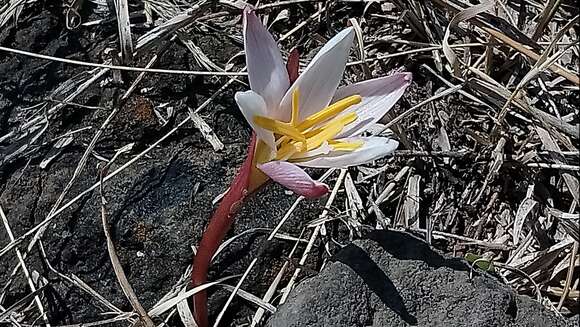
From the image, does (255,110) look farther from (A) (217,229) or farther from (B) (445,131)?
(B) (445,131)

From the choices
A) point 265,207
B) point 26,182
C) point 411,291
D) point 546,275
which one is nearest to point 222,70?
point 265,207

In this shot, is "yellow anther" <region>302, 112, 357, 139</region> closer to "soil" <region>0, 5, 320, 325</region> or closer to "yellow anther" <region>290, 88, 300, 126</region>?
"yellow anther" <region>290, 88, 300, 126</region>

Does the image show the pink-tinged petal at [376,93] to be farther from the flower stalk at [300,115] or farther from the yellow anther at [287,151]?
the yellow anther at [287,151]

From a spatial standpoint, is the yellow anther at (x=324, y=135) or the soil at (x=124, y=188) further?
the soil at (x=124, y=188)

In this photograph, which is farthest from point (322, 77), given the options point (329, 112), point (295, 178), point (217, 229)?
point (217, 229)

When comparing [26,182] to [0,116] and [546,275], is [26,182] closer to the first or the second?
[0,116]

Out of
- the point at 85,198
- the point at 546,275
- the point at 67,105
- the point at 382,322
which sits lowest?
the point at 546,275

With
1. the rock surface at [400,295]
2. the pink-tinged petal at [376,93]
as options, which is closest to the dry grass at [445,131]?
the rock surface at [400,295]
